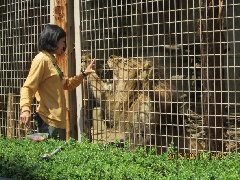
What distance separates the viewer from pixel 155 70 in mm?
6461

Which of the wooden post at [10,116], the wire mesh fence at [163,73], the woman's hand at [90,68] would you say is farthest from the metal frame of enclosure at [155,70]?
the wooden post at [10,116]

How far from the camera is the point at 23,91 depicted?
6.17m

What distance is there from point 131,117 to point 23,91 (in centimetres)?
143

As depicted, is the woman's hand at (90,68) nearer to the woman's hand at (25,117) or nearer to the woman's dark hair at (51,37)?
the woman's dark hair at (51,37)

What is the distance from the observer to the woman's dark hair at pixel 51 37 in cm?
632

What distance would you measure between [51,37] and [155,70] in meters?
1.33

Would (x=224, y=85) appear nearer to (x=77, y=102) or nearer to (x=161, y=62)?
(x=161, y=62)

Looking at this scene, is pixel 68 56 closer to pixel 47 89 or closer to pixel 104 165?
pixel 47 89

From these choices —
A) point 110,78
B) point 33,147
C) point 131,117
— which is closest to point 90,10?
point 110,78

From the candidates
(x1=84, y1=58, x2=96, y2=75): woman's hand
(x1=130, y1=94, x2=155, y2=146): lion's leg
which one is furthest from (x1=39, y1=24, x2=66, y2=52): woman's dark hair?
(x1=130, y1=94, x2=155, y2=146): lion's leg

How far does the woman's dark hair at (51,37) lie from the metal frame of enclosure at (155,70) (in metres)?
0.85

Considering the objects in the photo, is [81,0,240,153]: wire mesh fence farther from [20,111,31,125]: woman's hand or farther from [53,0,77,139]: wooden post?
[20,111,31,125]: woman's hand

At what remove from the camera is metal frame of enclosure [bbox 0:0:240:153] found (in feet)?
19.3

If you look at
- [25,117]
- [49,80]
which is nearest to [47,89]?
[49,80]
